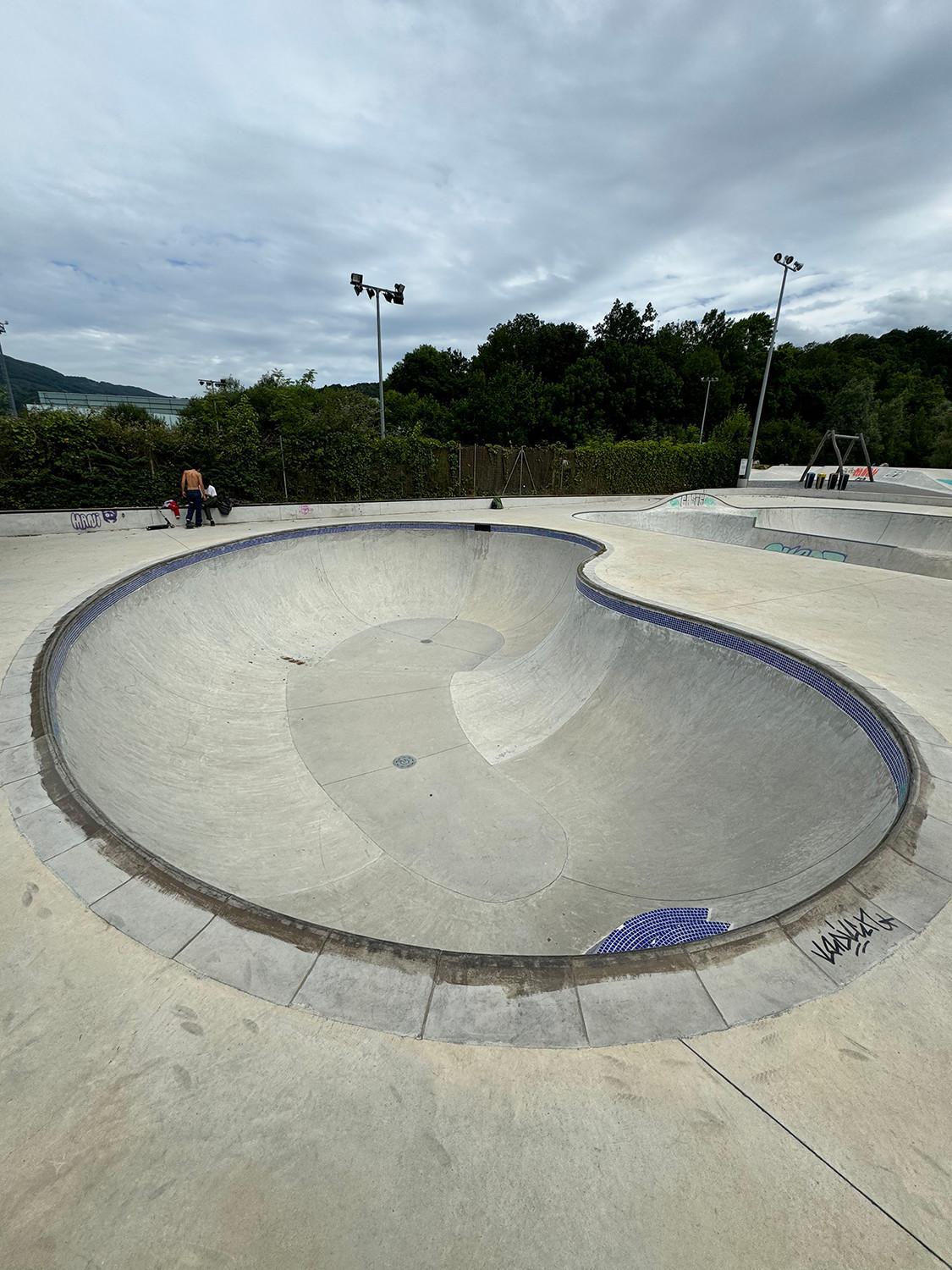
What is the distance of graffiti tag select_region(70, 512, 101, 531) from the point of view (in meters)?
13.2

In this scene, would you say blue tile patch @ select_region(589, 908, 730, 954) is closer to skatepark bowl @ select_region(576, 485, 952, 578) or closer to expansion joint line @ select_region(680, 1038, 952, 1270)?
expansion joint line @ select_region(680, 1038, 952, 1270)

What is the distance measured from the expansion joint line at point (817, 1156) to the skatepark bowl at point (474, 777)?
0.14 m

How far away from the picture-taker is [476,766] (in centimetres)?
650

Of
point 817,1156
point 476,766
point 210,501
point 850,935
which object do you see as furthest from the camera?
point 210,501

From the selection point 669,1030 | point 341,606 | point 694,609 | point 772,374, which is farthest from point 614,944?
point 772,374

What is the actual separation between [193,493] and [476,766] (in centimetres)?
1172

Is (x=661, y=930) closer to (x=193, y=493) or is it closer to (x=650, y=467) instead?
(x=193, y=493)

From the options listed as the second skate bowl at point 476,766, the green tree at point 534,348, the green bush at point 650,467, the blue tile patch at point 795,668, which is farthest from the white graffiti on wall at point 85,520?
the green tree at point 534,348

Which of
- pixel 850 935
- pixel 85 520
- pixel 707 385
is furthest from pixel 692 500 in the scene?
pixel 707 385

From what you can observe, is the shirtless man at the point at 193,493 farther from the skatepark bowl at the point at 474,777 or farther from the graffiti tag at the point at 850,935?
the graffiti tag at the point at 850,935

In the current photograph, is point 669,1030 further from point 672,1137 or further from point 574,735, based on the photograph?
point 574,735

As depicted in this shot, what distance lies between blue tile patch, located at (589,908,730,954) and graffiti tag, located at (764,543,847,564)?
11044 millimetres

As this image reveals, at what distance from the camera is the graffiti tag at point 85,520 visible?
13.2 metres

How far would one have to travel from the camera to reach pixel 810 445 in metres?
50.3
